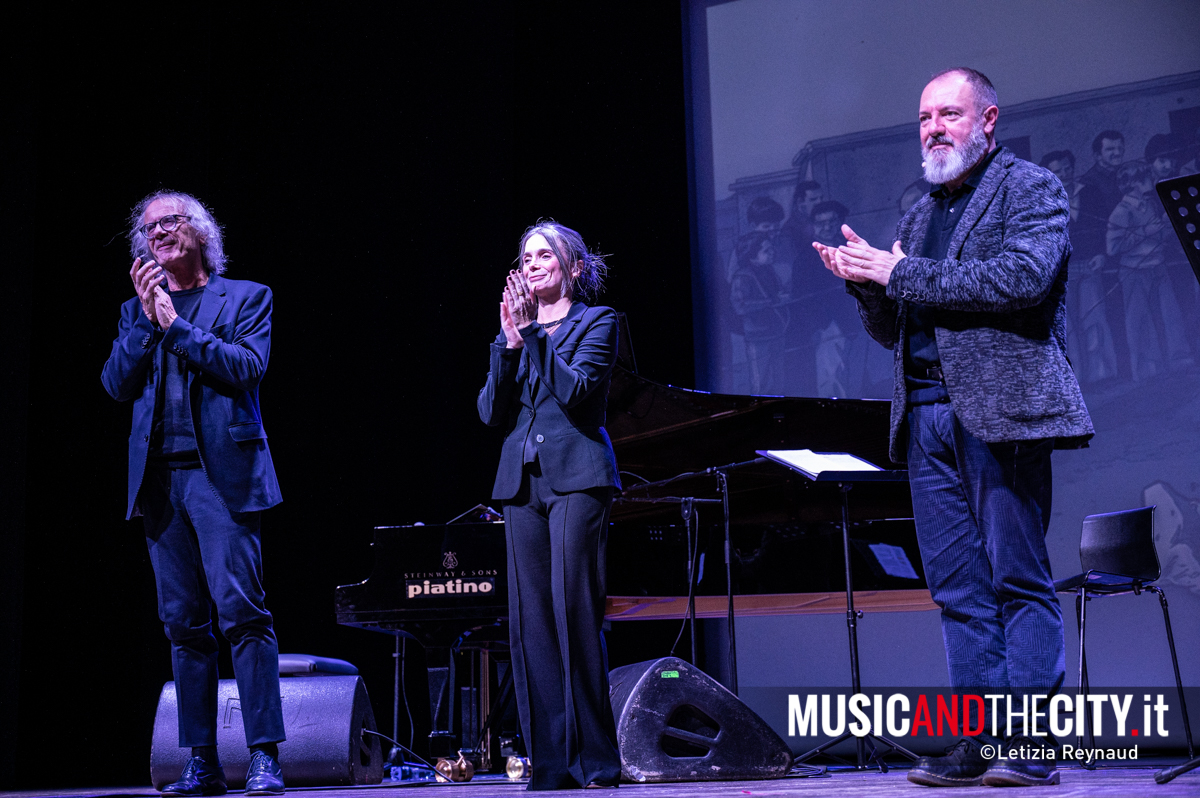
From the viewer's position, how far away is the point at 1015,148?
5.36m

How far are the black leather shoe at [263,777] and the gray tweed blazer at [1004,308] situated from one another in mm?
1663

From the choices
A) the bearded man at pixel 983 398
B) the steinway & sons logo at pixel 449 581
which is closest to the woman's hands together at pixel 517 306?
the bearded man at pixel 983 398

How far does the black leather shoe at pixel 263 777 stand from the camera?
264cm

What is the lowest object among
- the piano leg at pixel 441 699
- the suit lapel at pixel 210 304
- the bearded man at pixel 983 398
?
the piano leg at pixel 441 699

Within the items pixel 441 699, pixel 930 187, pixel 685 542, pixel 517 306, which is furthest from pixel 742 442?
pixel 517 306

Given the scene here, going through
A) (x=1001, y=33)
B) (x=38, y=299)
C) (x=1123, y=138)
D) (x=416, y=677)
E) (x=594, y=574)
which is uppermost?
(x=1001, y=33)

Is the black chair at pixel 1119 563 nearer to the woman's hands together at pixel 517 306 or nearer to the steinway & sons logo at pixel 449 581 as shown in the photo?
the steinway & sons logo at pixel 449 581

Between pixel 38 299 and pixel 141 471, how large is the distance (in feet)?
7.29

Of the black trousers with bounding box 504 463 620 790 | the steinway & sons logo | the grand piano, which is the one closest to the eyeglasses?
the black trousers with bounding box 504 463 620 790

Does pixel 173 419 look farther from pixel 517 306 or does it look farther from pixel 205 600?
pixel 517 306

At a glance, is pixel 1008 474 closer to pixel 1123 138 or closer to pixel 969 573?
pixel 969 573

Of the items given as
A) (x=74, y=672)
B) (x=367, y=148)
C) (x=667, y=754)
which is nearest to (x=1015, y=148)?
(x=367, y=148)

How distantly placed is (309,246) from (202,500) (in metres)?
3.01

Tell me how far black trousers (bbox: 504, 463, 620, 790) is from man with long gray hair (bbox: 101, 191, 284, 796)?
2.19ft
